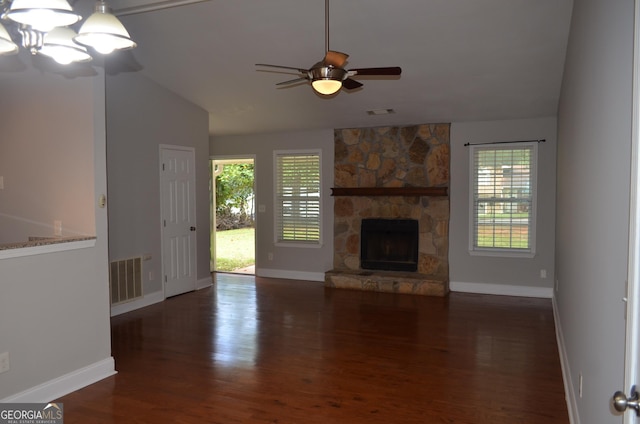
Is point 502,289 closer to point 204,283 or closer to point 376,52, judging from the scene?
point 376,52

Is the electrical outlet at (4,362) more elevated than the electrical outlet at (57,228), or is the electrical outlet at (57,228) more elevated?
the electrical outlet at (57,228)

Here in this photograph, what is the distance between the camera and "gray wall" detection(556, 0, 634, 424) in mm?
1548

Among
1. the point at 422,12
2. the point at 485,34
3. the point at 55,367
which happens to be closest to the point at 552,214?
the point at 485,34

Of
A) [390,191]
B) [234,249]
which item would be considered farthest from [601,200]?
[234,249]

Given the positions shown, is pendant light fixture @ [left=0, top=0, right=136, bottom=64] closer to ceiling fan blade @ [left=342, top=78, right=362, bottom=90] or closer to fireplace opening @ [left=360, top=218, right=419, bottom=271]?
ceiling fan blade @ [left=342, top=78, right=362, bottom=90]

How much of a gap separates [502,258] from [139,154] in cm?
519

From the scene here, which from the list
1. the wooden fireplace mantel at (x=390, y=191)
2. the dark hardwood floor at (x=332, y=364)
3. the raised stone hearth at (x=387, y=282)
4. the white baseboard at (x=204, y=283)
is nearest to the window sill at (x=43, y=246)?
the dark hardwood floor at (x=332, y=364)

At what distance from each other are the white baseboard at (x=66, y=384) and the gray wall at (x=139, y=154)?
208cm

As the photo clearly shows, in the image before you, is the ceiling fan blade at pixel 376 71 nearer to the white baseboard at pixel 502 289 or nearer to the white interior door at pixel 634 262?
the white interior door at pixel 634 262

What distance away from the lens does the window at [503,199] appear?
6.41 m

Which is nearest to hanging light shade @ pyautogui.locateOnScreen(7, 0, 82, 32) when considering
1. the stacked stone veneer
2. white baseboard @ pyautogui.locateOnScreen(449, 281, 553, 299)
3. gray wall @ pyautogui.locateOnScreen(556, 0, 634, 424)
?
gray wall @ pyautogui.locateOnScreen(556, 0, 634, 424)

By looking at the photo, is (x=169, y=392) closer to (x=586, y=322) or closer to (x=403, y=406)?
(x=403, y=406)

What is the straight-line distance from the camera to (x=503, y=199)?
21.4 ft

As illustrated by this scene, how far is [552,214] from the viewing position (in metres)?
6.29
